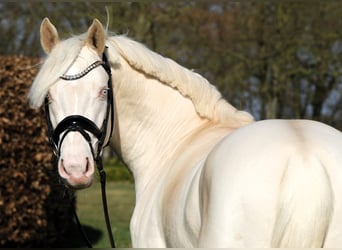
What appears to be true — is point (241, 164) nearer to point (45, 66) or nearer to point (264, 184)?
point (264, 184)

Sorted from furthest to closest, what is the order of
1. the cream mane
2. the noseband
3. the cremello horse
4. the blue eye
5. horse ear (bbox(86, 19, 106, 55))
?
the cream mane
horse ear (bbox(86, 19, 106, 55))
the blue eye
the noseband
the cremello horse

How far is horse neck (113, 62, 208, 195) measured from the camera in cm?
413

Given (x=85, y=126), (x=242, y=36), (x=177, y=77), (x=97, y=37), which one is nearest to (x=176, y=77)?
(x=177, y=77)

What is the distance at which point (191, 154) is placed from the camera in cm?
371

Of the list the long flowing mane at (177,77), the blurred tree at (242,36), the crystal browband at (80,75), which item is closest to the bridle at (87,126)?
the crystal browband at (80,75)

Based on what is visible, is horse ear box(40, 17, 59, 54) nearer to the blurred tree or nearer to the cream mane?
the cream mane

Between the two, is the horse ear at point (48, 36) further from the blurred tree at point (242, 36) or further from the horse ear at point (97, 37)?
the blurred tree at point (242, 36)

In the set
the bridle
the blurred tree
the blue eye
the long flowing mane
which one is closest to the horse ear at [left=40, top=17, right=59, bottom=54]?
the long flowing mane

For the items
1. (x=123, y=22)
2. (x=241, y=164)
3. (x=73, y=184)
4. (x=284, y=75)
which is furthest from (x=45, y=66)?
(x=284, y=75)

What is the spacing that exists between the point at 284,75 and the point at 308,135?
17.6m

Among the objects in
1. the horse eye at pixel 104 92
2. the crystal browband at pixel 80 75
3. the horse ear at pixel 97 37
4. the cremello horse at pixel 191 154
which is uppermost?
the horse ear at pixel 97 37

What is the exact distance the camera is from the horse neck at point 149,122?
163 inches

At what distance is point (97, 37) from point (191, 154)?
2.83 ft

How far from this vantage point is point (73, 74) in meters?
3.57
